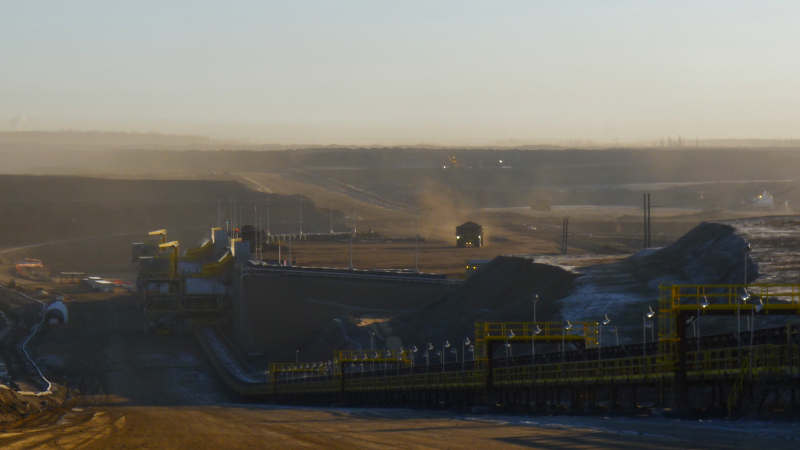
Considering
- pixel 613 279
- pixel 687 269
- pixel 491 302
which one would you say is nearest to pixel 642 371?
pixel 687 269

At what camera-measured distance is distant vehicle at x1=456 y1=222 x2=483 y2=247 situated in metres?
122

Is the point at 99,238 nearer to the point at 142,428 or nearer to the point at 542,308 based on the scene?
the point at 542,308

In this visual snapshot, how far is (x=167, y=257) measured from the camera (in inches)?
3541

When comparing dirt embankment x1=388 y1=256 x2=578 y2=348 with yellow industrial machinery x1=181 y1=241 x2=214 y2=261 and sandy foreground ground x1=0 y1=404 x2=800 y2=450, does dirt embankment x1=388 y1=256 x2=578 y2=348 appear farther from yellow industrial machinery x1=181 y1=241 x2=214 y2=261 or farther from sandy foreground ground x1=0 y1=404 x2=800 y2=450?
yellow industrial machinery x1=181 y1=241 x2=214 y2=261

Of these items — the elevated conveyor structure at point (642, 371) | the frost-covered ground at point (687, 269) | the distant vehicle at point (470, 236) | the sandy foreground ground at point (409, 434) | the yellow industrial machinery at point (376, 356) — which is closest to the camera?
the sandy foreground ground at point (409, 434)

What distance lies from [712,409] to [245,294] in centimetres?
5515

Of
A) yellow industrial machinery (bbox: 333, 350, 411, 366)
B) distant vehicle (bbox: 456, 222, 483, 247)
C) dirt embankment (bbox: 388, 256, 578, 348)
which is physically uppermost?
distant vehicle (bbox: 456, 222, 483, 247)

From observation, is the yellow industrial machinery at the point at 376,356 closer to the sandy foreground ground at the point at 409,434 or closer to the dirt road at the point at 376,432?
the dirt road at the point at 376,432

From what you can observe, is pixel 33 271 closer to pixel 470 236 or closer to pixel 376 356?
pixel 470 236

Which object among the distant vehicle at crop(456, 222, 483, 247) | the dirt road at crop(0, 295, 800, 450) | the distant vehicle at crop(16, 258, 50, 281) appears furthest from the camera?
the distant vehicle at crop(456, 222, 483, 247)

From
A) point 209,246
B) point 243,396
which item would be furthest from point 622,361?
point 209,246

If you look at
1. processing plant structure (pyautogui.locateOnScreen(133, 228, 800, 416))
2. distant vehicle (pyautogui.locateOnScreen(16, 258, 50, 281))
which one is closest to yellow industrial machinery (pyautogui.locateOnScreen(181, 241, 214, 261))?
distant vehicle (pyautogui.locateOnScreen(16, 258, 50, 281))

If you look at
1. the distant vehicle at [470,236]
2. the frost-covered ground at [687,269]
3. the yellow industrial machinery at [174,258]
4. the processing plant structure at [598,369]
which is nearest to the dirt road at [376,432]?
the processing plant structure at [598,369]

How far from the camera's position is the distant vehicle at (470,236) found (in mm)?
122294
